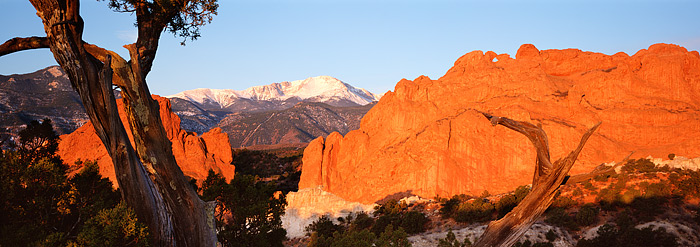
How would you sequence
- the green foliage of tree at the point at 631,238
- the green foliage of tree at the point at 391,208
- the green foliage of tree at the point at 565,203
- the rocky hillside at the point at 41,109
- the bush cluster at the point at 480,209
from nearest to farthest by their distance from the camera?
the green foliage of tree at the point at 631,238 → the green foliage of tree at the point at 565,203 → the bush cluster at the point at 480,209 → the green foliage of tree at the point at 391,208 → the rocky hillside at the point at 41,109

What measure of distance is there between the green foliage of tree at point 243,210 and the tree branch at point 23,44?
12157 millimetres

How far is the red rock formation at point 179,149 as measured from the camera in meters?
54.6

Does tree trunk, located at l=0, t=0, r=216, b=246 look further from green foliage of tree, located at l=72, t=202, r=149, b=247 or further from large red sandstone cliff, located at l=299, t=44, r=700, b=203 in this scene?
large red sandstone cliff, located at l=299, t=44, r=700, b=203

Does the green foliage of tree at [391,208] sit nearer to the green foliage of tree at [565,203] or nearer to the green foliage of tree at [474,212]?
the green foliage of tree at [474,212]

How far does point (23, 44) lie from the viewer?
988 cm

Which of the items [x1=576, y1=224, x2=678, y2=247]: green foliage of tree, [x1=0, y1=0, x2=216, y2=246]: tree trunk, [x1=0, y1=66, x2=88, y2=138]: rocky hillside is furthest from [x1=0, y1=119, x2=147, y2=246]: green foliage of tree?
[x1=0, y1=66, x2=88, y2=138]: rocky hillside

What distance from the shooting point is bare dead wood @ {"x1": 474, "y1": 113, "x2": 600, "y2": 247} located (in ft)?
25.7

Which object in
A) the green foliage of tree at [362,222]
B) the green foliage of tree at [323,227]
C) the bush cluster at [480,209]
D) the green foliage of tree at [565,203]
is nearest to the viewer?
the green foliage of tree at [565,203]

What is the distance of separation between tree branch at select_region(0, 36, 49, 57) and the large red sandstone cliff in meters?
45.6

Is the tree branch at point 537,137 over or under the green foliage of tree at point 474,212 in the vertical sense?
over

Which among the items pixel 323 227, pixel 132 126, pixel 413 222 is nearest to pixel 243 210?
pixel 132 126

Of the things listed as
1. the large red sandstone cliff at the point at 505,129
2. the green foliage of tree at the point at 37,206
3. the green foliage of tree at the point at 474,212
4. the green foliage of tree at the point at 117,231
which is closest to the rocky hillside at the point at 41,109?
the large red sandstone cliff at the point at 505,129

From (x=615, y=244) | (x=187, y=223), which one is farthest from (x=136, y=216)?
(x=615, y=244)

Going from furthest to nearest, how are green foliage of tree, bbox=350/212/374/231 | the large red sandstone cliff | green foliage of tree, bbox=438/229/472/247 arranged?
the large red sandstone cliff → green foliage of tree, bbox=350/212/374/231 → green foliage of tree, bbox=438/229/472/247
